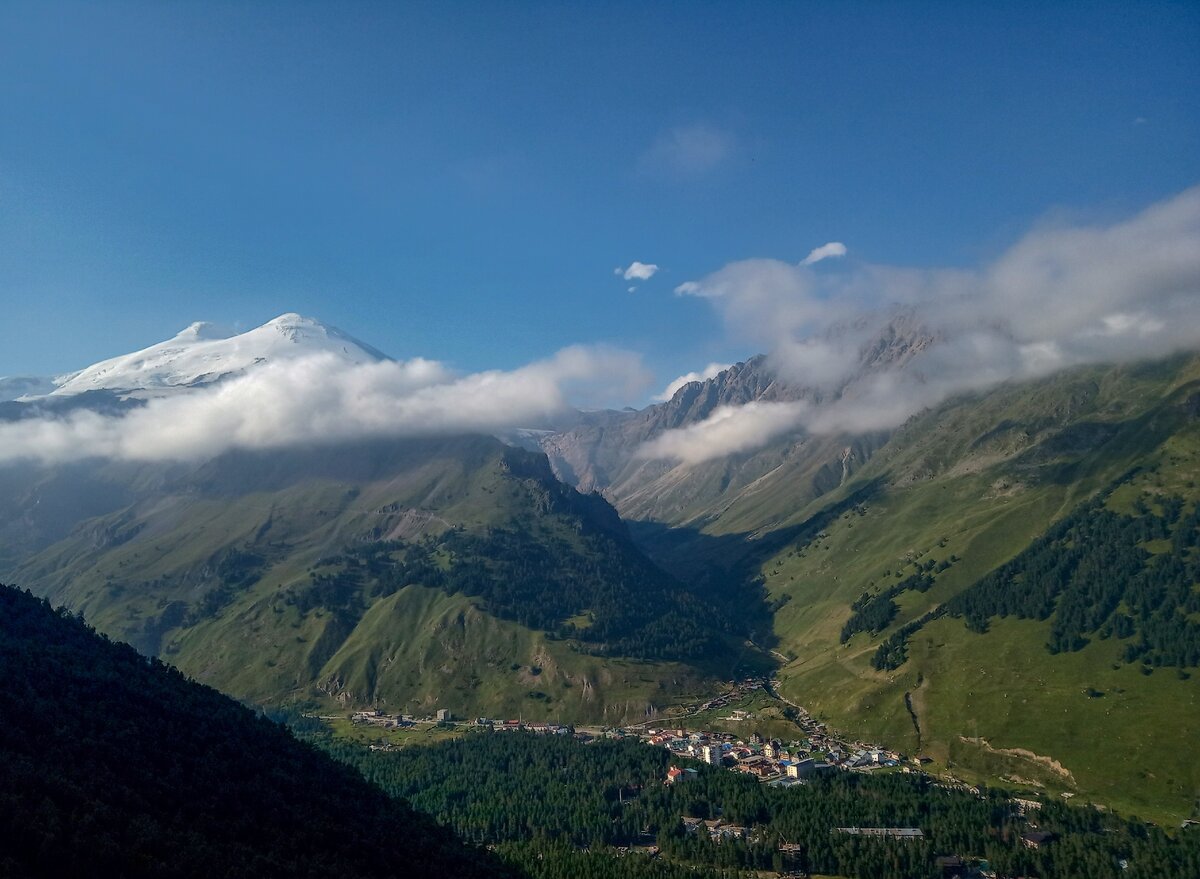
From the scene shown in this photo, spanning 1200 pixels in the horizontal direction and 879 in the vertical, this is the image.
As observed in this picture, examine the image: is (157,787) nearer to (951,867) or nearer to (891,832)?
(951,867)

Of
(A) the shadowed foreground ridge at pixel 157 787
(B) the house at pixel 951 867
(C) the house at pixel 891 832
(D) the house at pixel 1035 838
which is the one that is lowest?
(D) the house at pixel 1035 838

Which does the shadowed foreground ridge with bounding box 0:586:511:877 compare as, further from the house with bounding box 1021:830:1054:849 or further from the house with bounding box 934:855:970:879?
the house with bounding box 1021:830:1054:849

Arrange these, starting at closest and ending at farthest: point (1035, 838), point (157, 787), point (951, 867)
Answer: point (157, 787), point (951, 867), point (1035, 838)

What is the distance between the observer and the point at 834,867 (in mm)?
181500

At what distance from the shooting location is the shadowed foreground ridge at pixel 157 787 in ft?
296

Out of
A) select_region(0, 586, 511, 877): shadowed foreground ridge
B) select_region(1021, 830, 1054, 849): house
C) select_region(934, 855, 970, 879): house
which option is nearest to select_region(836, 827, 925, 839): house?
select_region(934, 855, 970, 879): house

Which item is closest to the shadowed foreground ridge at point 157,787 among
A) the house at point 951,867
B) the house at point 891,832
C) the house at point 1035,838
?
the house at point 891,832

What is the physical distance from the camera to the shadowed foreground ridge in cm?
9019

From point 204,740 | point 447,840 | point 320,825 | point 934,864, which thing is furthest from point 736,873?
point 204,740

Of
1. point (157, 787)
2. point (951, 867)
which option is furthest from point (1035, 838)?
point (157, 787)

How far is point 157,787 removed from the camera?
11575 centimetres

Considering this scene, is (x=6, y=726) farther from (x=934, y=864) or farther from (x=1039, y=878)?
(x=1039, y=878)

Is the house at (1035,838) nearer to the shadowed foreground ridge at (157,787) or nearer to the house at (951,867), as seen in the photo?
the house at (951,867)

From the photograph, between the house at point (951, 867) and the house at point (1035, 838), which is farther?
the house at point (1035, 838)
